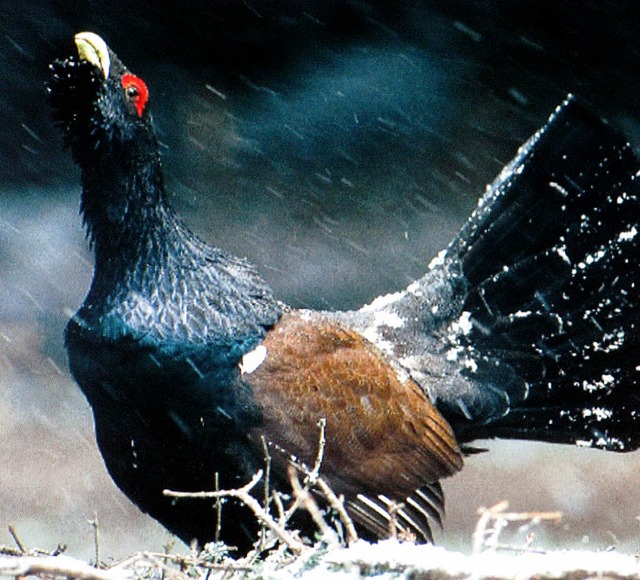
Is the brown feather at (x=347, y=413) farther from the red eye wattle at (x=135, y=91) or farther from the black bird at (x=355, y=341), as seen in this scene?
Answer: the red eye wattle at (x=135, y=91)

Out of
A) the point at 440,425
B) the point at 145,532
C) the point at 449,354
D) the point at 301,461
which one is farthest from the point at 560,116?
the point at 145,532

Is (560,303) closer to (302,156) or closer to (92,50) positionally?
(302,156)

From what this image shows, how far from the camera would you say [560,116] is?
2.96 m

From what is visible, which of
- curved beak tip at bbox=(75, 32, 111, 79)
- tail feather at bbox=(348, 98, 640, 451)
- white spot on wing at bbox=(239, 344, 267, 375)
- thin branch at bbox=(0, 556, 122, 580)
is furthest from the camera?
tail feather at bbox=(348, 98, 640, 451)

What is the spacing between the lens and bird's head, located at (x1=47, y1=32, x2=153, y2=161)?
2312 millimetres

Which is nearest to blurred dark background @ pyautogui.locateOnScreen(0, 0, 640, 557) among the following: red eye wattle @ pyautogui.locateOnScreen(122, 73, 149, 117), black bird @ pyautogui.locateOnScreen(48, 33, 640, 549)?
black bird @ pyautogui.locateOnScreen(48, 33, 640, 549)

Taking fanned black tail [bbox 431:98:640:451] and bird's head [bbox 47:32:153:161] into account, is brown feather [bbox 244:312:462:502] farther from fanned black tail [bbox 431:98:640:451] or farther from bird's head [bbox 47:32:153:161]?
bird's head [bbox 47:32:153:161]

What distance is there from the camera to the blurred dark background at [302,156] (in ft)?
11.6

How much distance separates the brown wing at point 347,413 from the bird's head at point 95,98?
23.0 inches

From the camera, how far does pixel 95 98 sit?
7.72ft

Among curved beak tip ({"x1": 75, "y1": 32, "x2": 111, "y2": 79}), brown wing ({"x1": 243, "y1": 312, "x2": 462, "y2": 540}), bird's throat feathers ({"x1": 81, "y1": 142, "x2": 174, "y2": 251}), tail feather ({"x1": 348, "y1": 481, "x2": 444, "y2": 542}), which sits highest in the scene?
curved beak tip ({"x1": 75, "y1": 32, "x2": 111, "y2": 79})

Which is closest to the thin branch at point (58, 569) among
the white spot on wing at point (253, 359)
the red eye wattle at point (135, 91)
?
the white spot on wing at point (253, 359)

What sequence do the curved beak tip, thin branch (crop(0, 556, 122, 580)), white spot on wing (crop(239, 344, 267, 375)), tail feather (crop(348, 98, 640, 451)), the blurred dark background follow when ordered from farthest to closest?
the blurred dark background < tail feather (crop(348, 98, 640, 451)) < white spot on wing (crop(239, 344, 267, 375)) < the curved beak tip < thin branch (crop(0, 556, 122, 580))

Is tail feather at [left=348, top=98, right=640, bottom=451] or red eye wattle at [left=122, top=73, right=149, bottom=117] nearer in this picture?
red eye wattle at [left=122, top=73, right=149, bottom=117]
